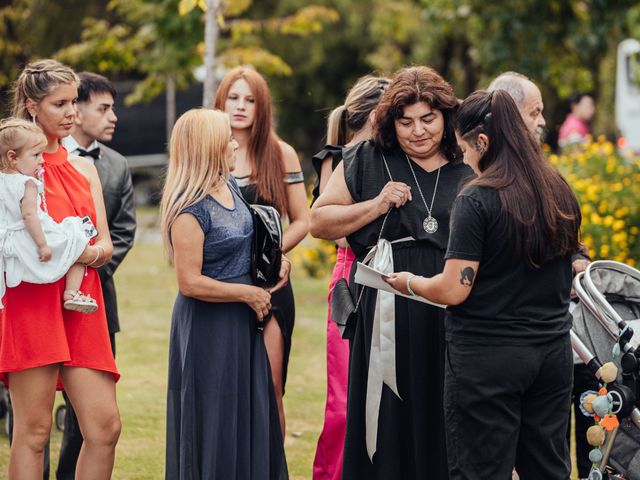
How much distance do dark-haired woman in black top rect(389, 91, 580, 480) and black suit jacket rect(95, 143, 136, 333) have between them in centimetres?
223

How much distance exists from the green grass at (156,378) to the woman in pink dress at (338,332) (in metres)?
0.76

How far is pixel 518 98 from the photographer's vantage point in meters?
5.30

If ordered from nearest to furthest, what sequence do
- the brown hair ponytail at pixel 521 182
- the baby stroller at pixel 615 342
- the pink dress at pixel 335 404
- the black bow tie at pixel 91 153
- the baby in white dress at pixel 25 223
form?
the brown hair ponytail at pixel 521 182
the baby in white dress at pixel 25 223
the baby stroller at pixel 615 342
the pink dress at pixel 335 404
the black bow tie at pixel 91 153

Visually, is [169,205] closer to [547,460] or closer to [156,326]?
[547,460]

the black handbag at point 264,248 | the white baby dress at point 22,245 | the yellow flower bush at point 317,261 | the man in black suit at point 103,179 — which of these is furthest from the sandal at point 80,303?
the yellow flower bush at point 317,261

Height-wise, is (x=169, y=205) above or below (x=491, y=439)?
above

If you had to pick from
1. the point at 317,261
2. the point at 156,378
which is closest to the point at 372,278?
the point at 156,378

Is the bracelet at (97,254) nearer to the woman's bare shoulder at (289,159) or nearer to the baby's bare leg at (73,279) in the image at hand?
the baby's bare leg at (73,279)

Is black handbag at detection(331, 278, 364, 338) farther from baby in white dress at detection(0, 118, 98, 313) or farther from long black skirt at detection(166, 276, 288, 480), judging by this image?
baby in white dress at detection(0, 118, 98, 313)

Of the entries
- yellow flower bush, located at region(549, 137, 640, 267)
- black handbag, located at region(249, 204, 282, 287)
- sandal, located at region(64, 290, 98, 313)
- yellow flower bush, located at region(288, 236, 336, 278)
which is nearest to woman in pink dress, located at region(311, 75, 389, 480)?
black handbag, located at region(249, 204, 282, 287)

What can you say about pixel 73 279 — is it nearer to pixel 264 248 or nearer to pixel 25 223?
pixel 25 223

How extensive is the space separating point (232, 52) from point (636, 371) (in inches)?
460

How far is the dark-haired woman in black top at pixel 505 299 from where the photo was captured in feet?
12.6

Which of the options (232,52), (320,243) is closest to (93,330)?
(320,243)
